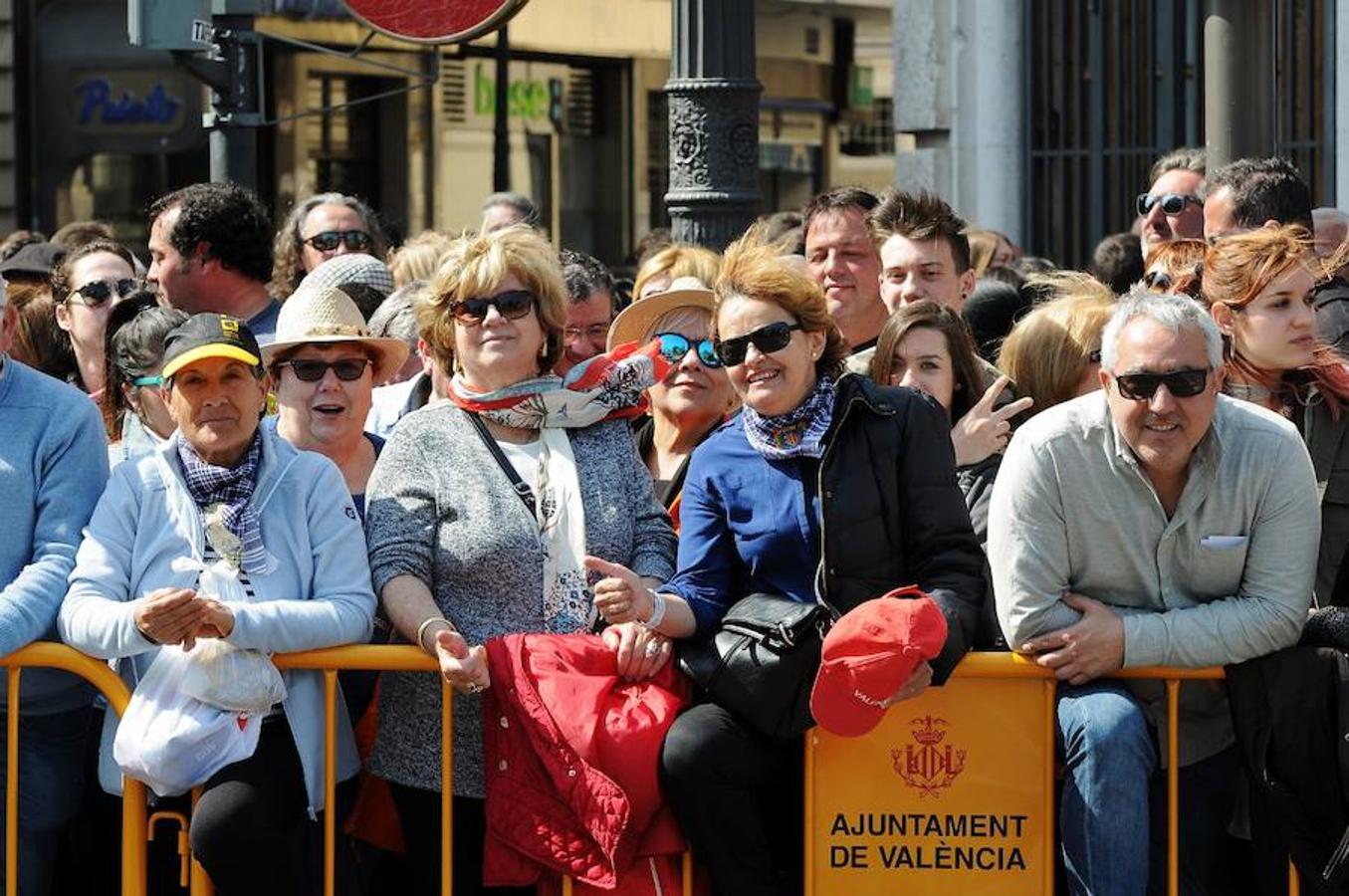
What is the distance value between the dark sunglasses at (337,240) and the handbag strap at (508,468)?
3.63 m

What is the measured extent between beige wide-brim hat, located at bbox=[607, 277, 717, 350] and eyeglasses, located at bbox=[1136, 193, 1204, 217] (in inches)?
109

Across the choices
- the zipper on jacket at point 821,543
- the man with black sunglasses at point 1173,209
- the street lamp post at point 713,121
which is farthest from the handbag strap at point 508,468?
the man with black sunglasses at point 1173,209

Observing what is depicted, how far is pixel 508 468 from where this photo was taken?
5.59 m

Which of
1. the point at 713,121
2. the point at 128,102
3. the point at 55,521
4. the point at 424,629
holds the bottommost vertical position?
the point at 424,629

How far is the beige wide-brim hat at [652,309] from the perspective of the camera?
6.66 metres

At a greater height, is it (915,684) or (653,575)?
(653,575)

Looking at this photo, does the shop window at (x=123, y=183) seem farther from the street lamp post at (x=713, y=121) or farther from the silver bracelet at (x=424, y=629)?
the silver bracelet at (x=424, y=629)

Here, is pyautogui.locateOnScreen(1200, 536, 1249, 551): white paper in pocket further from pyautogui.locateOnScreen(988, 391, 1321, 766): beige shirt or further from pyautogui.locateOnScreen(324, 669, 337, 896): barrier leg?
pyautogui.locateOnScreen(324, 669, 337, 896): barrier leg

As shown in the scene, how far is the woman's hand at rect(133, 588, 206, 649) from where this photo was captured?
5160 mm

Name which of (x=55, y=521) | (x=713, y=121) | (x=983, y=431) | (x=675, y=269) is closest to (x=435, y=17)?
(x=713, y=121)

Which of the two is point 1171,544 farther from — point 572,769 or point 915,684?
point 572,769

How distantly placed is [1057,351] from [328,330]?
78.8 inches

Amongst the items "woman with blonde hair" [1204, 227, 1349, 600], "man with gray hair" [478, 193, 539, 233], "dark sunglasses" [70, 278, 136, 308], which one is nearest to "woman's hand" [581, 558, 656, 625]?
"woman with blonde hair" [1204, 227, 1349, 600]

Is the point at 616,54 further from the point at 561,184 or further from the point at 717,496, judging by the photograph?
the point at 717,496
